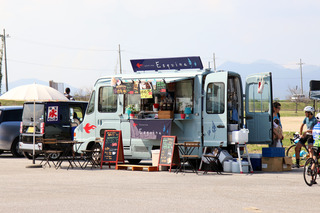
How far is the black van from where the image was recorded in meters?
18.4

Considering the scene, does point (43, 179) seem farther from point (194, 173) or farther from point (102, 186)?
point (194, 173)

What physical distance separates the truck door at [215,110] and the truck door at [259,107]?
1.38 meters

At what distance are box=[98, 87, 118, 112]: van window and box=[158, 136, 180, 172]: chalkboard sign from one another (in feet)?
7.40

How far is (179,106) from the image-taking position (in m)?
16.6

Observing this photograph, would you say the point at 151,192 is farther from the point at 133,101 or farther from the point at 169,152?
the point at 133,101

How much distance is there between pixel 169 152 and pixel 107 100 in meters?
2.94

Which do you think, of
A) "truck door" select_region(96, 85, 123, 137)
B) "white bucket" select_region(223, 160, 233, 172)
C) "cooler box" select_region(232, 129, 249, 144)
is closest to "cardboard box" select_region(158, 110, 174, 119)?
"truck door" select_region(96, 85, 123, 137)

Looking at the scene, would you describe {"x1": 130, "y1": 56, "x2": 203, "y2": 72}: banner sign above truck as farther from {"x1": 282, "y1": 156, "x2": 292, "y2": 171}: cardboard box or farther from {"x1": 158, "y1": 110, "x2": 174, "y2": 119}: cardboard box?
{"x1": 282, "y1": 156, "x2": 292, "y2": 171}: cardboard box

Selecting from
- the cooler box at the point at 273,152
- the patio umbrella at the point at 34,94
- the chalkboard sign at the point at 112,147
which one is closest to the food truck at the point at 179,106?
the chalkboard sign at the point at 112,147

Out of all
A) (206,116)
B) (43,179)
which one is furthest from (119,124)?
(43,179)

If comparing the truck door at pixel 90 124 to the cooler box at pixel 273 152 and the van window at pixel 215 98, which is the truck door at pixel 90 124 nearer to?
the van window at pixel 215 98

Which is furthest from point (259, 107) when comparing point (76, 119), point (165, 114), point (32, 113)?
point (32, 113)

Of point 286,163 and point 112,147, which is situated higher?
point 112,147

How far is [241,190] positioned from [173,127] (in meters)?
5.42
